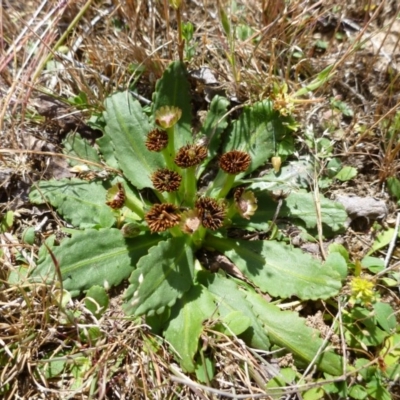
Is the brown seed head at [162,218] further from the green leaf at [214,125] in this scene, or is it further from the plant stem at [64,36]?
the plant stem at [64,36]

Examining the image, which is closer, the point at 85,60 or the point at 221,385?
the point at 221,385

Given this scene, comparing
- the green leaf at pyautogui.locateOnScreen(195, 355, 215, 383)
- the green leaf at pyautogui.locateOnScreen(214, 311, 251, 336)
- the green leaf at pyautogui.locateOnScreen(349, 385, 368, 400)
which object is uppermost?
the green leaf at pyautogui.locateOnScreen(214, 311, 251, 336)

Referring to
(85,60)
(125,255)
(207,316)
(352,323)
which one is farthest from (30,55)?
(352,323)

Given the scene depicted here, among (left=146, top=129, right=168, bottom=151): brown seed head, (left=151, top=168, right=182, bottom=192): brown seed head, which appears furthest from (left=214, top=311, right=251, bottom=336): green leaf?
(left=146, top=129, right=168, bottom=151): brown seed head

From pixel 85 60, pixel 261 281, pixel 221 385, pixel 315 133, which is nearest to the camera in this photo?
pixel 221 385

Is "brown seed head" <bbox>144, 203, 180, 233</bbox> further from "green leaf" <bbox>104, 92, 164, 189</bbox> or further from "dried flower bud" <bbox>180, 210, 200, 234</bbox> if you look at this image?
"green leaf" <bbox>104, 92, 164, 189</bbox>

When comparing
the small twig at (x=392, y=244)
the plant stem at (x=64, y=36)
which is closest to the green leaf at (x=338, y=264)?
the small twig at (x=392, y=244)

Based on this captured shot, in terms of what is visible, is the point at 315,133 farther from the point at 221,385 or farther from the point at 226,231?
the point at 221,385
